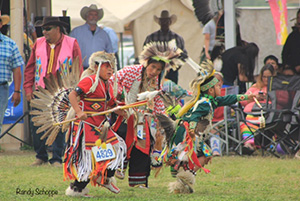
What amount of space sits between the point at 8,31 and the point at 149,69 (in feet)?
12.7

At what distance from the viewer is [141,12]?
14.1 meters

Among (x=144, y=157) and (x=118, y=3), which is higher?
(x=118, y=3)

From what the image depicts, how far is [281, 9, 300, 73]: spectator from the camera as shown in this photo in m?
10.0

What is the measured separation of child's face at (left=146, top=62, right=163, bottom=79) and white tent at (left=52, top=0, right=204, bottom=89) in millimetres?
7329

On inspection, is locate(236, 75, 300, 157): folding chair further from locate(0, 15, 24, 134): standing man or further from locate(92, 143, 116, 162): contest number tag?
locate(92, 143, 116, 162): contest number tag

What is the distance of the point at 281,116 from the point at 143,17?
613 cm

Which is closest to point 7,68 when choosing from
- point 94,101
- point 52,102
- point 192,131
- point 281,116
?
point 52,102

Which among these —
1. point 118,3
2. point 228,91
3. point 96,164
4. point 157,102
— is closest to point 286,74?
point 228,91

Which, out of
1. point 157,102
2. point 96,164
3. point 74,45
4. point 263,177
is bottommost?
point 263,177

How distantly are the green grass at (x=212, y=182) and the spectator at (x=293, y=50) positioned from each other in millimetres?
Result: 1872

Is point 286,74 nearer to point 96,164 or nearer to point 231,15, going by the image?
point 231,15

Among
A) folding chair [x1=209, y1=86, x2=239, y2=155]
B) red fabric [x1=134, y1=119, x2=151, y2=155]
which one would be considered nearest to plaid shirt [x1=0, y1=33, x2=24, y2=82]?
red fabric [x1=134, y1=119, x2=151, y2=155]

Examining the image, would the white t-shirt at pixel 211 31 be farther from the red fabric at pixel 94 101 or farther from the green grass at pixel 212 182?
the red fabric at pixel 94 101

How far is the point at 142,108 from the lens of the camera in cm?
664
